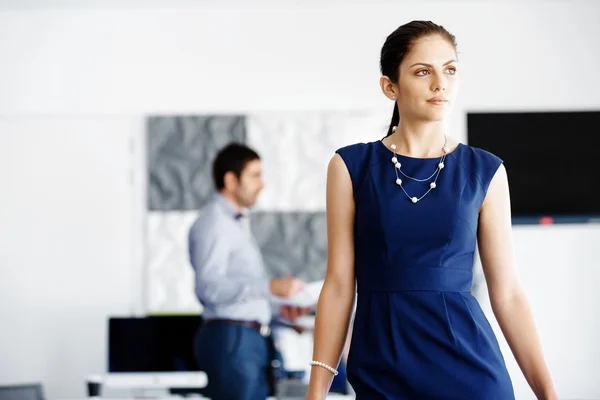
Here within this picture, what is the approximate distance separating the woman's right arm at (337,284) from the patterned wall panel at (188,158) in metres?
4.31

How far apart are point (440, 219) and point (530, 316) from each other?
0.25 m

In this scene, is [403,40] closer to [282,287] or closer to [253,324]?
[253,324]

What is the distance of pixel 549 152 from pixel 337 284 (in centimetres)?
468

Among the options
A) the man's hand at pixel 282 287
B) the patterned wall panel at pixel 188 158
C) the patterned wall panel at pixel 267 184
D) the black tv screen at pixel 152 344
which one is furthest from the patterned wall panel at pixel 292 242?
the man's hand at pixel 282 287

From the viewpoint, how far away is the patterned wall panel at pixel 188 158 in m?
5.76

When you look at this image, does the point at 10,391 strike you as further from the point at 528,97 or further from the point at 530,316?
the point at 528,97

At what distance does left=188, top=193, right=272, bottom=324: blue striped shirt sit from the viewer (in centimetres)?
346

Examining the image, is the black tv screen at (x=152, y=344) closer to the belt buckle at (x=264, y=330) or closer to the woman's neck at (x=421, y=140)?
the belt buckle at (x=264, y=330)

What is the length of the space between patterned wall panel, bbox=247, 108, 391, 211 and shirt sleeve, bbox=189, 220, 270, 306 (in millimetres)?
2115

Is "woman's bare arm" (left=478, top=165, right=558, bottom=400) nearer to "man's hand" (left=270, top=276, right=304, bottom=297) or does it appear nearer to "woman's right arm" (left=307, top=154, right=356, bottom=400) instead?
"woman's right arm" (left=307, top=154, right=356, bottom=400)

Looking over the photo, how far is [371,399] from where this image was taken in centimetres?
139

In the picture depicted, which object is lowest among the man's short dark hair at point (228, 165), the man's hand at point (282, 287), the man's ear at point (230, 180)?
the man's hand at point (282, 287)

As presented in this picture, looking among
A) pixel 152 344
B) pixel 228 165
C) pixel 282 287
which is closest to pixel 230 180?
pixel 228 165

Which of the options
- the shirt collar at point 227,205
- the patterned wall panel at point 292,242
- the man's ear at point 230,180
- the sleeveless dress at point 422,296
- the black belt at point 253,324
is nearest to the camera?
the sleeveless dress at point 422,296
